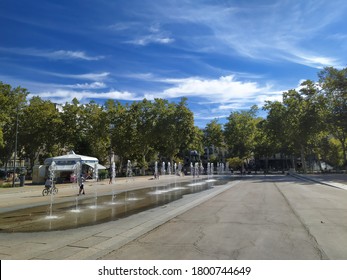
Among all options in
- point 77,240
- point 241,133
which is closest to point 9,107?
point 77,240

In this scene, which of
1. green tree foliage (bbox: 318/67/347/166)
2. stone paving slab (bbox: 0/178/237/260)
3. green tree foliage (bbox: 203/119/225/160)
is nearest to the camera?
stone paving slab (bbox: 0/178/237/260)

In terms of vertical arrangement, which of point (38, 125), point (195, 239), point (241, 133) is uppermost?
point (241, 133)

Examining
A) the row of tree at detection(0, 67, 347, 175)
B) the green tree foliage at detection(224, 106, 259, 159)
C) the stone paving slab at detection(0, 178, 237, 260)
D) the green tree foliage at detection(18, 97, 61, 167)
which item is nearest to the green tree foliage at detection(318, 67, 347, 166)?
the row of tree at detection(0, 67, 347, 175)

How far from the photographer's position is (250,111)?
297 feet

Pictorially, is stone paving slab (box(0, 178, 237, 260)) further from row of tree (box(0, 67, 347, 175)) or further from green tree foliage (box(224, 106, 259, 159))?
green tree foliage (box(224, 106, 259, 159))

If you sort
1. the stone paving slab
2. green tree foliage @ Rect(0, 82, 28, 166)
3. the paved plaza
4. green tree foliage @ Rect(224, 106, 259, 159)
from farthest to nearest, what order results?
green tree foliage @ Rect(224, 106, 259, 159), green tree foliage @ Rect(0, 82, 28, 166), the stone paving slab, the paved plaza

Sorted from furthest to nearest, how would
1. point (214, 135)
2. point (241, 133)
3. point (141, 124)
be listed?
point (214, 135) → point (241, 133) → point (141, 124)

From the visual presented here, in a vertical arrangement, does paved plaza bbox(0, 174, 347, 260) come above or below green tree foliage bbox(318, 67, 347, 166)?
below

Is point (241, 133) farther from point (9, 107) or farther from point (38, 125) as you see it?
point (9, 107)

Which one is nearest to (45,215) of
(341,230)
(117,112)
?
(341,230)

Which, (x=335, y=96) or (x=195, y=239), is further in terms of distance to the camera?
(x=335, y=96)

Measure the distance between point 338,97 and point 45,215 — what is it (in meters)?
52.2

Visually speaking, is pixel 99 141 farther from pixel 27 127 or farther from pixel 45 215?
pixel 45 215

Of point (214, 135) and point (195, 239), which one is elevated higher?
point (214, 135)
